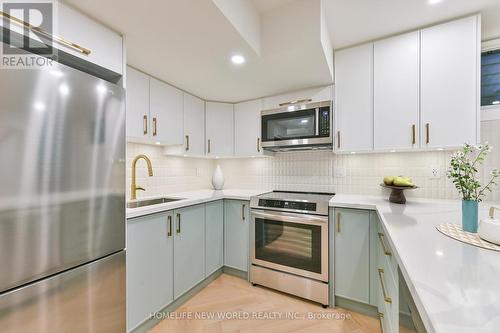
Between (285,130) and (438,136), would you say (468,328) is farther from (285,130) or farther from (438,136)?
(285,130)

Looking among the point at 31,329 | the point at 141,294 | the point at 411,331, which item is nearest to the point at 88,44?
the point at 31,329

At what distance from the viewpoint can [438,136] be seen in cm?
178

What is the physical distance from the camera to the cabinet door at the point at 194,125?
2424 mm

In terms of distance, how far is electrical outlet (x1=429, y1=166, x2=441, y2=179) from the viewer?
79.9 inches

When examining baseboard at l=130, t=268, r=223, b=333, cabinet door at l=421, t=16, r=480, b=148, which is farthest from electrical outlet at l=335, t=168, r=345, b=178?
baseboard at l=130, t=268, r=223, b=333

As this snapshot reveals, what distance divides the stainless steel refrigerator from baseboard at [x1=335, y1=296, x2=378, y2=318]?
1710mm

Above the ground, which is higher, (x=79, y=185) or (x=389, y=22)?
(x=389, y=22)

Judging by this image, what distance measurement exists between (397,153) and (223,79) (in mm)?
1912

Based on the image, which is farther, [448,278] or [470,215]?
[470,215]

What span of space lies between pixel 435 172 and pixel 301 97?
1.48m

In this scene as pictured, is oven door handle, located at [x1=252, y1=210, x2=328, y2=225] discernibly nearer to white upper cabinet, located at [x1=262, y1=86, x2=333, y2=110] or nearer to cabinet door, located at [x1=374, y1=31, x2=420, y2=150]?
cabinet door, located at [x1=374, y1=31, x2=420, y2=150]

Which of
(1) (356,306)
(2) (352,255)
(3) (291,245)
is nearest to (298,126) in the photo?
(3) (291,245)

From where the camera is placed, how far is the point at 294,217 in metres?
2.03

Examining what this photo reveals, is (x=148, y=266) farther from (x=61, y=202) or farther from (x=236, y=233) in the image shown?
(x=236, y=233)
